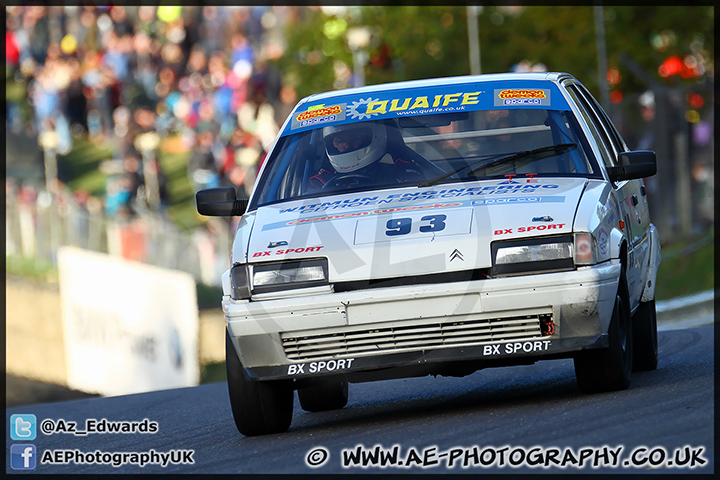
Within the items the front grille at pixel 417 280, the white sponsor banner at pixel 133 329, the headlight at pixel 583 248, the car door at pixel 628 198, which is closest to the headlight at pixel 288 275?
the front grille at pixel 417 280

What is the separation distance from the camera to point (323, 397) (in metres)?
7.70

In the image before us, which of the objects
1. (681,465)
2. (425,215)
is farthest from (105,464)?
(681,465)

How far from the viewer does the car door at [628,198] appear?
6918 millimetres

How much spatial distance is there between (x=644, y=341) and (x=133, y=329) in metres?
8.39

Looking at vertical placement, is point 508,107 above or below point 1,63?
above

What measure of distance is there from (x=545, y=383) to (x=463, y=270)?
6.80ft

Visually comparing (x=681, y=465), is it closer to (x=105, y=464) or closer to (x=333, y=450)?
(x=333, y=450)

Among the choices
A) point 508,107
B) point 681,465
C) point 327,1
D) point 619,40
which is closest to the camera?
point 681,465

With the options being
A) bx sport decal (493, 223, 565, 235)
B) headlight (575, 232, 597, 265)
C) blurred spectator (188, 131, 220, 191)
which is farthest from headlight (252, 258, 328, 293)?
blurred spectator (188, 131, 220, 191)

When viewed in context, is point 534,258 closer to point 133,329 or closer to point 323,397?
point 323,397

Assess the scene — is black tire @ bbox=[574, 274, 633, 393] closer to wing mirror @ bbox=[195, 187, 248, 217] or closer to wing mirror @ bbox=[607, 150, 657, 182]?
wing mirror @ bbox=[607, 150, 657, 182]

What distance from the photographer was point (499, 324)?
5863 mm

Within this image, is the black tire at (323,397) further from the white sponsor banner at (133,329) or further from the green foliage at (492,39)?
the green foliage at (492,39)

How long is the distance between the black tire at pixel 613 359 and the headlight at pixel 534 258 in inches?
15.0
